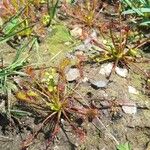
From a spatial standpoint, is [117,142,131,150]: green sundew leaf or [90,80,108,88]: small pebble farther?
[90,80,108,88]: small pebble

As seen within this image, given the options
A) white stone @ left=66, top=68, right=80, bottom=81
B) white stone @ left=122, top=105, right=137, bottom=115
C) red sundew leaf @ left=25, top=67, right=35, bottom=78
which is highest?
red sundew leaf @ left=25, top=67, right=35, bottom=78

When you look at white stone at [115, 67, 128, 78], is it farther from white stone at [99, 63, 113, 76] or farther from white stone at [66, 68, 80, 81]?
white stone at [66, 68, 80, 81]

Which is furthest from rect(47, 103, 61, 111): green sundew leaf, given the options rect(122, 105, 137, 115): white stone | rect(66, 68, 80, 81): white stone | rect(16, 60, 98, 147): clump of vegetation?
rect(122, 105, 137, 115): white stone

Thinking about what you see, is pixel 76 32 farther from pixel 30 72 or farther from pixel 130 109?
pixel 130 109

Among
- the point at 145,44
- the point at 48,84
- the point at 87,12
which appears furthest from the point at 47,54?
the point at 145,44

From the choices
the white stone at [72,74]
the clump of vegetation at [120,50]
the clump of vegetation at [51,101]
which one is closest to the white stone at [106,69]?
the clump of vegetation at [120,50]

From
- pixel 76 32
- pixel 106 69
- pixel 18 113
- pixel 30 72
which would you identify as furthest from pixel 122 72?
pixel 18 113

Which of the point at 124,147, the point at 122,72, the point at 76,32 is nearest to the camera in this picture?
the point at 124,147

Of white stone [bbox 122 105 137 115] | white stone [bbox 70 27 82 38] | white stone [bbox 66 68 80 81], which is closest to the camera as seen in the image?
white stone [bbox 122 105 137 115]
